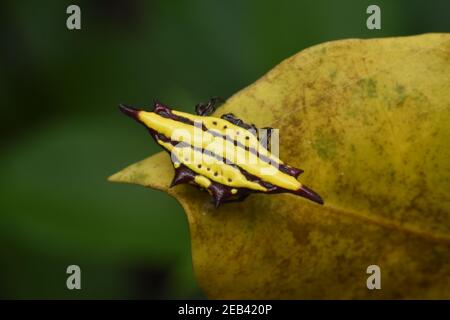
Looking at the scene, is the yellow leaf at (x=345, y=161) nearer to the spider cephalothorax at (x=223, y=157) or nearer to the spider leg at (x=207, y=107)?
the spider cephalothorax at (x=223, y=157)

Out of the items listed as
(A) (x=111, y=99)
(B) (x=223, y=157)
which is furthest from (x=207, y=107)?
(A) (x=111, y=99)

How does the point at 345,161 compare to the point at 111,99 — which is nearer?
the point at 345,161

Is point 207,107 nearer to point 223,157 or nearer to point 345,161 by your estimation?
point 223,157

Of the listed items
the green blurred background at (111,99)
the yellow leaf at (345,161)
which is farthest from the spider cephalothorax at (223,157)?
the green blurred background at (111,99)

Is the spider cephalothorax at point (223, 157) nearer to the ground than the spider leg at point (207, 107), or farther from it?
nearer to the ground

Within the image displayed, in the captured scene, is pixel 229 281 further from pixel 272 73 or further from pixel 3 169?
pixel 3 169
